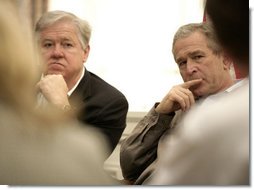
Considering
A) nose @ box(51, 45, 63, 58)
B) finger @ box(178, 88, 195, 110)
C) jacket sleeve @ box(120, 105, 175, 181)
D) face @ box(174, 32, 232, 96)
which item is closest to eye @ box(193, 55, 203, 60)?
face @ box(174, 32, 232, 96)

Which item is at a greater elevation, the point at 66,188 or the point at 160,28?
the point at 160,28

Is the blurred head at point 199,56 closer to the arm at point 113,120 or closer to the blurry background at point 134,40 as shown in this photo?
the blurry background at point 134,40

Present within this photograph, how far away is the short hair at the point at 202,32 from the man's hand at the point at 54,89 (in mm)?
417

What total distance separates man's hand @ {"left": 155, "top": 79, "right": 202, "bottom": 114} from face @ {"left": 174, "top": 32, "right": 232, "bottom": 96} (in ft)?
0.05

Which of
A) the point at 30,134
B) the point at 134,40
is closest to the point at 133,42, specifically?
the point at 134,40

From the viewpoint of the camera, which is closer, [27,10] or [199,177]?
[199,177]

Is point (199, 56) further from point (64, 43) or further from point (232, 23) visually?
point (64, 43)

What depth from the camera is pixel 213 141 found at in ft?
2.48

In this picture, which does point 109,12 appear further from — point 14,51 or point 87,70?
point 14,51

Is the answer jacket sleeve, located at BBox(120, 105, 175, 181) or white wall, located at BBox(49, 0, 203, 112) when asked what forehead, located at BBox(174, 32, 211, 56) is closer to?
white wall, located at BBox(49, 0, 203, 112)

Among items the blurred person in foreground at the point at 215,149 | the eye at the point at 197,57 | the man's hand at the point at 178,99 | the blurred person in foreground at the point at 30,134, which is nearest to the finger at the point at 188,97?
the man's hand at the point at 178,99

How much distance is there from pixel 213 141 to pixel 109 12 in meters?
0.84

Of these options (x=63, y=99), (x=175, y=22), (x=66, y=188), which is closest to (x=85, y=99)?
(x=63, y=99)

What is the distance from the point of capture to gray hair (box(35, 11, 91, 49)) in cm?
148
